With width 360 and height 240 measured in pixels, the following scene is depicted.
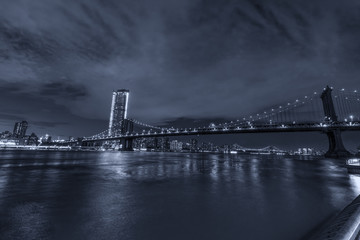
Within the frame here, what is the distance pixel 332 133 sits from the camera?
53031 millimetres

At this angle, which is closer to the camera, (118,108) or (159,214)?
(159,214)

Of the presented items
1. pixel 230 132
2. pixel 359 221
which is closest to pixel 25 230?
pixel 359 221

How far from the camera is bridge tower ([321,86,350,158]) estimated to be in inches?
2034

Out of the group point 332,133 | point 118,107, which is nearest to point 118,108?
point 118,107

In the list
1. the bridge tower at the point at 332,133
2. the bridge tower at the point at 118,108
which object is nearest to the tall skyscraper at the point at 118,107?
the bridge tower at the point at 118,108

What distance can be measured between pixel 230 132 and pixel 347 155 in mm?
32362

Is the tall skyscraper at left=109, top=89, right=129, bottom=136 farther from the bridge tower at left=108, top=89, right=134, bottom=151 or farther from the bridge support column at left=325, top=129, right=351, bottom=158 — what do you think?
the bridge support column at left=325, top=129, right=351, bottom=158

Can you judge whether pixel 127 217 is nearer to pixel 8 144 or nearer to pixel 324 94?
pixel 324 94

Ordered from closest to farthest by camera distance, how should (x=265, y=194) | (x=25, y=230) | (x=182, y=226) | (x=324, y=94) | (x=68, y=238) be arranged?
(x=68, y=238) → (x=25, y=230) → (x=182, y=226) → (x=265, y=194) → (x=324, y=94)

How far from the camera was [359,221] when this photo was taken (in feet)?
7.11

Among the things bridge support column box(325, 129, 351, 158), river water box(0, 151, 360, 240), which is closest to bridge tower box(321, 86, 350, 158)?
bridge support column box(325, 129, 351, 158)

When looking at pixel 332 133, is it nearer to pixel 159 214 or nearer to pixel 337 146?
pixel 337 146

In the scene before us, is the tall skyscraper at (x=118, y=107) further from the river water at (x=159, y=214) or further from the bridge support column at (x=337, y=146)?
the river water at (x=159, y=214)

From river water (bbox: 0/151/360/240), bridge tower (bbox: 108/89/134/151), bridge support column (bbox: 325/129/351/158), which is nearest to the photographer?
river water (bbox: 0/151/360/240)
